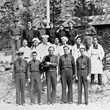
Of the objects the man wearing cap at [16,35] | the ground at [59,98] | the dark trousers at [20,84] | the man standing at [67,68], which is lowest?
the ground at [59,98]

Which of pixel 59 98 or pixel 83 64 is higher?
pixel 83 64

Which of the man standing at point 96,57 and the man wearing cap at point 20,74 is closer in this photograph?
the man wearing cap at point 20,74

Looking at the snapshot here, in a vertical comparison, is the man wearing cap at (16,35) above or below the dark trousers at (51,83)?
above

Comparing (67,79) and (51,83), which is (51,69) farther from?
(67,79)

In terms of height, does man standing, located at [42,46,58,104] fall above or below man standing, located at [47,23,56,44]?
below

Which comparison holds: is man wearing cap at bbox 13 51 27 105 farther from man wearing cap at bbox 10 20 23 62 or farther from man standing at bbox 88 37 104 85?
man wearing cap at bbox 10 20 23 62

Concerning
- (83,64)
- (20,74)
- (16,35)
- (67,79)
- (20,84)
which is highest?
(16,35)

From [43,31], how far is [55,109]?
13.1 feet

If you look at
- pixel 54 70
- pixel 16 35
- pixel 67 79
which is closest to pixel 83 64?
pixel 67 79

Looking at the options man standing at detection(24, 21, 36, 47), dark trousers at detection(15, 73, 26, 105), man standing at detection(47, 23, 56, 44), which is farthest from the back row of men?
man standing at detection(47, 23, 56, 44)

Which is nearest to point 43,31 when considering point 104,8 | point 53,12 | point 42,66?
point 42,66

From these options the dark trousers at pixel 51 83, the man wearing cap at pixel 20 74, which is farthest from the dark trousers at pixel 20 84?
the dark trousers at pixel 51 83

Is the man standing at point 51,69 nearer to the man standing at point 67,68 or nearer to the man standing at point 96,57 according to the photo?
the man standing at point 67,68

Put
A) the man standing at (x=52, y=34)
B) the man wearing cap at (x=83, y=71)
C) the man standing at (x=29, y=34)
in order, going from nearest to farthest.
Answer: the man wearing cap at (x=83, y=71)
the man standing at (x=29, y=34)
the man standing at (x=52, y=34)
